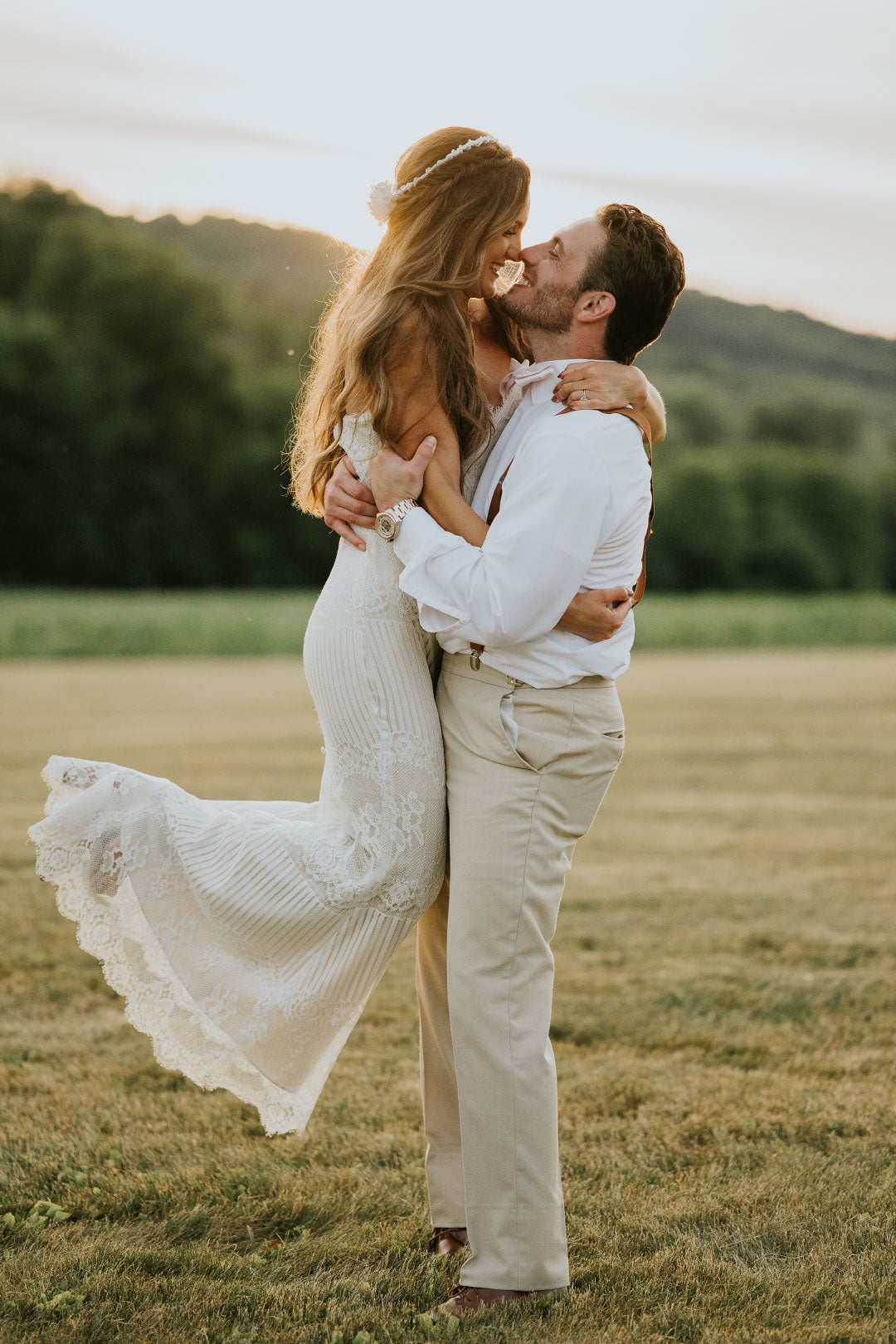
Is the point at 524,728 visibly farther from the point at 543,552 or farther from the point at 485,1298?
the point at 485,1298

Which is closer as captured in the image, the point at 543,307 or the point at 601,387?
the point at 601,387

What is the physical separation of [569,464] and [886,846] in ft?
23.1

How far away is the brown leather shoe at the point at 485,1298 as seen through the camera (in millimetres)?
3236

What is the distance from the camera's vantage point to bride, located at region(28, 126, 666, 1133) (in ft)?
10.8

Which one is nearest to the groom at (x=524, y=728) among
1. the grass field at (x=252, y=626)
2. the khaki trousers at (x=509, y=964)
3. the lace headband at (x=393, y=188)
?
the khaki trousers at (x=509, y=964)

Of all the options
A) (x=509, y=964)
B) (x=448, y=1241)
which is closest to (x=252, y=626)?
(x=448, y=1241)

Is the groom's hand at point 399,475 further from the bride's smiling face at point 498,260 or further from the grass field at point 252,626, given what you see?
the grass field at point 252,626

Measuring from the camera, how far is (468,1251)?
3607mm

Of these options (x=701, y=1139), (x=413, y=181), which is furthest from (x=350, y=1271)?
(x=413, y=181)

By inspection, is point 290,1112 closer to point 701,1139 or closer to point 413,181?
point 701,1139

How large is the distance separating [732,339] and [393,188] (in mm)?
143887

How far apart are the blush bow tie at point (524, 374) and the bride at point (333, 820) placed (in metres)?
0.05

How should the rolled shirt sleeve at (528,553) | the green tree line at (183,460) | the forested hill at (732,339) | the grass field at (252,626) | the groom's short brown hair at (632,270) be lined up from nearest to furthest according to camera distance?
1. the rolled shirt sleeve at (528,553)
2. the groom's short brown hair at (632,270)
3. the grass field at (252,626)
4. the green tree line at (183,460)
5. the forested hill at (732,339)

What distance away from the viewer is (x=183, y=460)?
63.0 m
